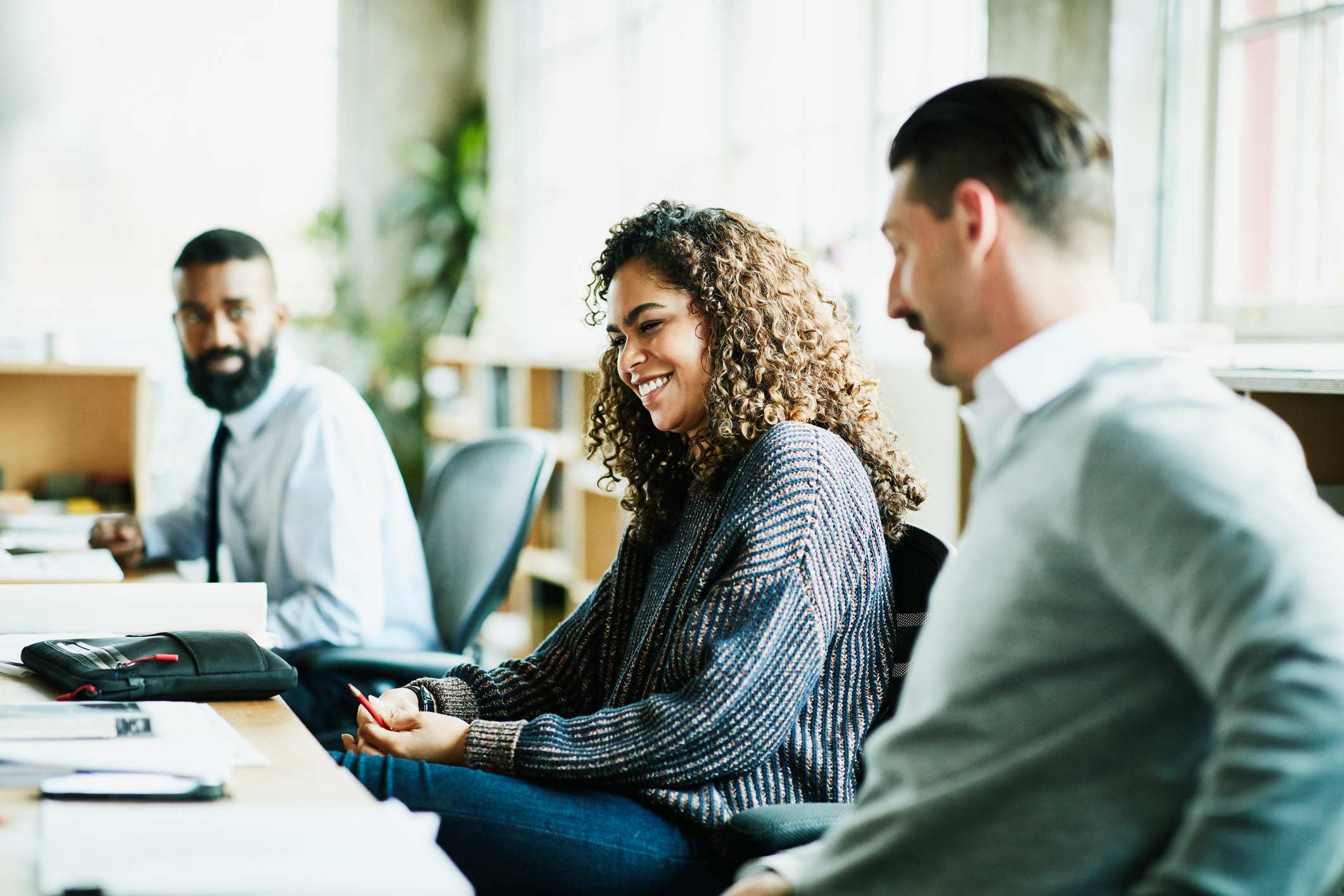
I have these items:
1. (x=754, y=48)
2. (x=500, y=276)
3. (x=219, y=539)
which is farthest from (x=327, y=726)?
(x=500, y=276)

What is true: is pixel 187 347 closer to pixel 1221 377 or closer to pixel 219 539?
pixel 219 539

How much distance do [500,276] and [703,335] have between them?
4.49m

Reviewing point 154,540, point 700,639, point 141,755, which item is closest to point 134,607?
point 141,755

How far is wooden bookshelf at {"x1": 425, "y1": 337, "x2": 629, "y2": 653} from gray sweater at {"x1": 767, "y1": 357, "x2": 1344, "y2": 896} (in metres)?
3.18

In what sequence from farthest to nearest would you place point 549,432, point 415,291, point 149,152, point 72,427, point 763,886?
point 415,291 → point 149,152 → point 549,432 → point 72,427 → point 763,886

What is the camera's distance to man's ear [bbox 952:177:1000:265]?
0.93m

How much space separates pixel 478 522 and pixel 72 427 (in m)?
1.57

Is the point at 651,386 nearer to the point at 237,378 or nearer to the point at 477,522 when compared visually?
the point at 477,522

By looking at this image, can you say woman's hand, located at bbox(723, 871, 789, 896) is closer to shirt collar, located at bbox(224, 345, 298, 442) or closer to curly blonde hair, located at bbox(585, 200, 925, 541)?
curly blonde hair, located at bbox(585, 200, 925, 541)

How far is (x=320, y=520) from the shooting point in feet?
8.09

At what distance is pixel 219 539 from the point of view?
9.25ft

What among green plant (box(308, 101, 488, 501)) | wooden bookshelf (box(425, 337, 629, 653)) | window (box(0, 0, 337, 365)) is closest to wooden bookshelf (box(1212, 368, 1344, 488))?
wooden bookshelf (box(425, 337, 629, 653))

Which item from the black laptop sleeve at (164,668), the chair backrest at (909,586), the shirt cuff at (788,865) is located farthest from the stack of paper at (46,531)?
the shirt cuff at (788,865)

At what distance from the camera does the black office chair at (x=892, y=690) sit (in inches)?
50.3
